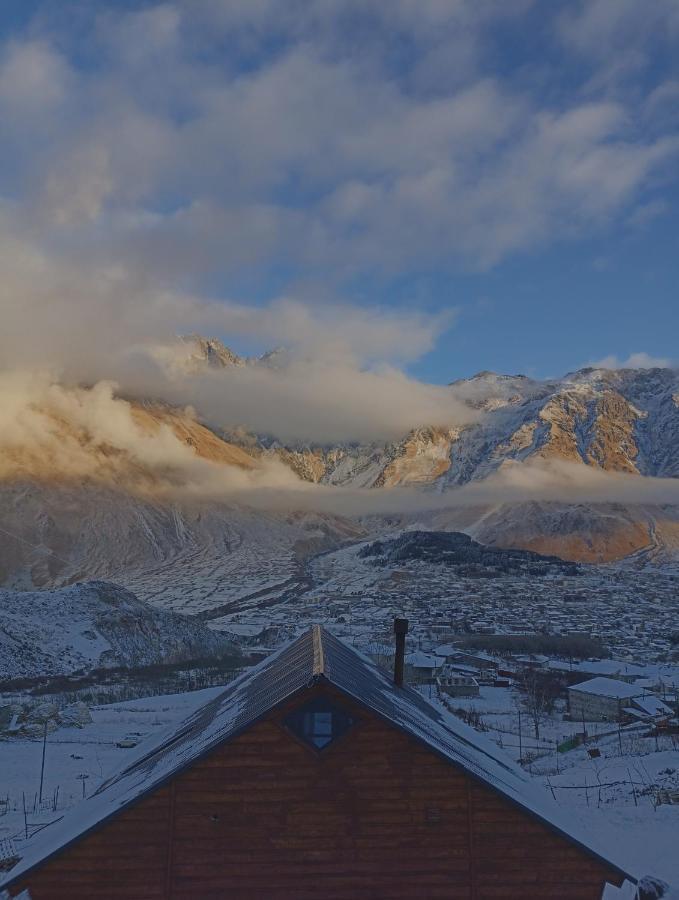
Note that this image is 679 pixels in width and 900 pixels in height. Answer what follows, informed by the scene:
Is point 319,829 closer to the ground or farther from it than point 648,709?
farther from it

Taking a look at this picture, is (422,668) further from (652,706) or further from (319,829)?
(319,829)

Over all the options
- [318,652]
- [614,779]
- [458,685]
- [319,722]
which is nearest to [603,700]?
[458,685]

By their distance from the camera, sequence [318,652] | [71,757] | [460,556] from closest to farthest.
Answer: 1. [318,652]
2. [71,757]
3. [460,556]

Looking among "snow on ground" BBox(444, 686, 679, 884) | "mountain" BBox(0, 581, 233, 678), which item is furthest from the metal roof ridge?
"mountain" BBox(0, 581, 233, 678)

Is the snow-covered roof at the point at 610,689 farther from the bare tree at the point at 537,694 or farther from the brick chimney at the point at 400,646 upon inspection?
the brick chimney at the point at 400,646

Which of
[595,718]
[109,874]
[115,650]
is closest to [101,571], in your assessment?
[115,650]

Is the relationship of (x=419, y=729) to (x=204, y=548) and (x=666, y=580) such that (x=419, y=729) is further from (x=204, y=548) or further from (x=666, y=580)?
(x=204, y=548)
